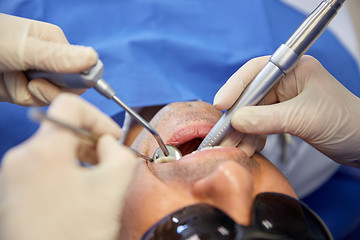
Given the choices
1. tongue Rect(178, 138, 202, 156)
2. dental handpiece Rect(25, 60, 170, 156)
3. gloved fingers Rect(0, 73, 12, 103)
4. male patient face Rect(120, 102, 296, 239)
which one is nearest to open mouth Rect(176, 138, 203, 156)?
tongue Rect(178, 138, 202, 156)

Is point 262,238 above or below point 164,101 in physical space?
above

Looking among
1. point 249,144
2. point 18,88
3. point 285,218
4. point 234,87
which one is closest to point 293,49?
point 234,87

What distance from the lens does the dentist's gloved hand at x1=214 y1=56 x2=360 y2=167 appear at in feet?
3.21

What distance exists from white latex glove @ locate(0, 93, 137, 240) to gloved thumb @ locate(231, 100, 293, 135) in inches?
16.7

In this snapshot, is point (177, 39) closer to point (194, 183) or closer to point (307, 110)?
point (307, 110)

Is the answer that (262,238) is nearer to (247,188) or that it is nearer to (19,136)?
(247,188)

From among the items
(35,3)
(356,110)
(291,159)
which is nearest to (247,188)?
(356,110)

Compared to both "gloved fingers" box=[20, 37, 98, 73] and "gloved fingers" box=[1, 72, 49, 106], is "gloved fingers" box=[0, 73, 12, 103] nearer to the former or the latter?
"gloved fingers" box=[1, 72, 49, 106]

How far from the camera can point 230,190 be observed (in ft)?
2.50

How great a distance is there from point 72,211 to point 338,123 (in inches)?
34.0

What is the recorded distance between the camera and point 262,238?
0.72 m

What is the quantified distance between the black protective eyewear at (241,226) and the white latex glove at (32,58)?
0.45 m

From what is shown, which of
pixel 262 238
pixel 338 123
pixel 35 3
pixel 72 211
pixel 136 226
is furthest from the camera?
pixel 35 3

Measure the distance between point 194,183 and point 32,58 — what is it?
0.57 meters
